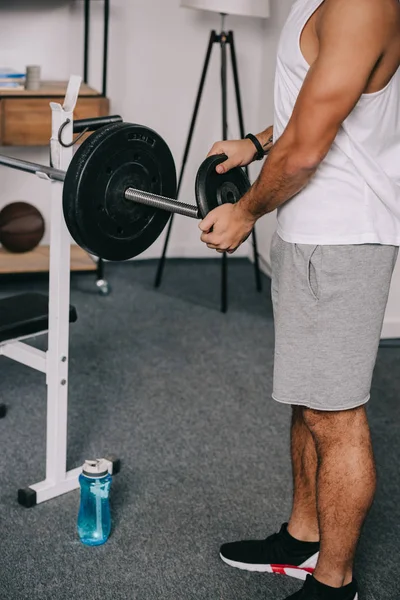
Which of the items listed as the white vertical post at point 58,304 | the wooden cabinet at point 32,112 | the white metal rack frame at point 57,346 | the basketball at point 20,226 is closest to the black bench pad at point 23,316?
the white metal rack frame at point 57,346

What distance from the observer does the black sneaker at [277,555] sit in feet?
6.20

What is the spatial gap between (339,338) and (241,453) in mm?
975

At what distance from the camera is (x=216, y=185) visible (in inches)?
66.9

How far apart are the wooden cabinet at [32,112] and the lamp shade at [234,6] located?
56 cm

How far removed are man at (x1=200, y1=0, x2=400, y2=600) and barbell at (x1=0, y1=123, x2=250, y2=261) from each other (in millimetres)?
73

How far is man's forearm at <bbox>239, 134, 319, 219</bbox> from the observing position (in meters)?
1.47

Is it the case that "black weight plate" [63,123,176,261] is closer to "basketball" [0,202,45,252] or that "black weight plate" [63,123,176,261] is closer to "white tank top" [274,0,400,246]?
"white tank top" [274,0,400,246]

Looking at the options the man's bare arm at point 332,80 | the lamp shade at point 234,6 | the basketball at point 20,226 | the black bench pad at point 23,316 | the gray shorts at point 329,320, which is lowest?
the basketball at point 20,226

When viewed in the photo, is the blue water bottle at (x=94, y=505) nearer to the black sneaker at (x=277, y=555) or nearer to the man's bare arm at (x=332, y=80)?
the black sneaker at (x=277, y=555)

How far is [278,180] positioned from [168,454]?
115 centimetres

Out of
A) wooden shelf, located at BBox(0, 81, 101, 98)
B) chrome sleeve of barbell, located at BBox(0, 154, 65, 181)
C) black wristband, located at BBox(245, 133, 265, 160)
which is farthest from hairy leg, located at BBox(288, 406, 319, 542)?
wooden shelf, located at BBox(0, 81, 101, 98)

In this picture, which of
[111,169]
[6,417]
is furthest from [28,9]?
[111,169]

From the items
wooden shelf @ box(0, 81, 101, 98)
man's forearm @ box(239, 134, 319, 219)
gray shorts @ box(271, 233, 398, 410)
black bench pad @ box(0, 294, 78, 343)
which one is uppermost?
man's forearm @ box(239, 134, 319, 219)

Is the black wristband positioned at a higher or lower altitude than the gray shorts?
higher
